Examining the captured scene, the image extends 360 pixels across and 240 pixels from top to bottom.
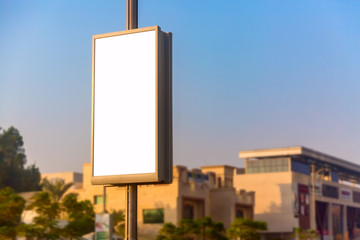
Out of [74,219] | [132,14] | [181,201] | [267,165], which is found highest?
[267,165]

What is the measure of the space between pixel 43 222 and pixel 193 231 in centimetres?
1590

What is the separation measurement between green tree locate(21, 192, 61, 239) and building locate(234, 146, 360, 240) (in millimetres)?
44629

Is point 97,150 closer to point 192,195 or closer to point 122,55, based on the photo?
point 122,55

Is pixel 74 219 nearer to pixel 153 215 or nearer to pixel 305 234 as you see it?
pixel 153 215

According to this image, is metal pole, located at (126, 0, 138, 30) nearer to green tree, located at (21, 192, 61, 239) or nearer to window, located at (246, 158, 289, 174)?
green tree, located at (21, 192, 61, 239)

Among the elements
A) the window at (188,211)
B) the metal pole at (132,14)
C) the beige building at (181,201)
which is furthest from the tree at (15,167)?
the metal pole at (132,14)

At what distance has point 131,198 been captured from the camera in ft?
22.3

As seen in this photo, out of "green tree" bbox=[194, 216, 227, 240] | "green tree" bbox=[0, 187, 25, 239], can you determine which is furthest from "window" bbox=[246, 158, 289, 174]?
"green tree" bbox=[0, 187, 25, 239]

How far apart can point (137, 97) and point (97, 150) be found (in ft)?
2.54

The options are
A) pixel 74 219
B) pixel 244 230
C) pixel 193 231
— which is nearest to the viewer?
pixel 74 219

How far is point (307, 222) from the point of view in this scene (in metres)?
92.9

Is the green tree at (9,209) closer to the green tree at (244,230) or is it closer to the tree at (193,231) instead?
the tree at (193,231)

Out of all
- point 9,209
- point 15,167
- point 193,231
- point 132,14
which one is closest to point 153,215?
point 193,231

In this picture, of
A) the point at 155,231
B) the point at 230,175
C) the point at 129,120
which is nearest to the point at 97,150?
the point at 129,120
